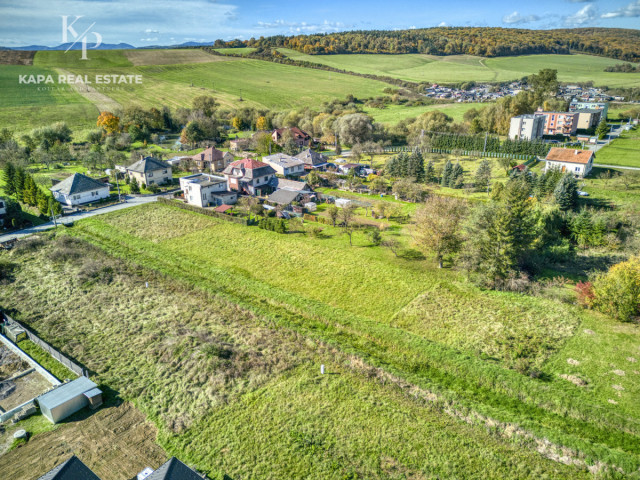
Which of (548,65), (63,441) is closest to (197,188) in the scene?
(63,441)

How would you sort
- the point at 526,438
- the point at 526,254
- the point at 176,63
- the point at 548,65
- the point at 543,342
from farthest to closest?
the point at 548,65
the point at 176,63
the point at 526,254
the point at 543,342
the point at 526,438

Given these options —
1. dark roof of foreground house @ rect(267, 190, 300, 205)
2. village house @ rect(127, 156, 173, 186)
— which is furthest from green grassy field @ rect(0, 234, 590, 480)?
village house @ rect(127, 156, 173, 186)

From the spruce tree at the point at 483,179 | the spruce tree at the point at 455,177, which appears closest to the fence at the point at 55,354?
the spruce tree at the point at 455,177

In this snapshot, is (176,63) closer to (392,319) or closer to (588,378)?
(392,319)

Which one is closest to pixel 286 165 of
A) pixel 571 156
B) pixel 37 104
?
pixel 571 156

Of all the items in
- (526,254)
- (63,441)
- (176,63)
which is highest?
(176,63)

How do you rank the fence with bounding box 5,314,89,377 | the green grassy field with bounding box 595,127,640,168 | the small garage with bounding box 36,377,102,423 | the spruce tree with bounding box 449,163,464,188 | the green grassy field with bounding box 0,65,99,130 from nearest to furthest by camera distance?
1. the small garage with bounding box 36,377,102,423
2. the fence with bounding box 5,314,89,377
3. the spruce tree with bounding box 449,163,464,188
4. the green grassy field with bounding box 595,127,640,168
5. the green grassy field with bounding box 0,65,99,130

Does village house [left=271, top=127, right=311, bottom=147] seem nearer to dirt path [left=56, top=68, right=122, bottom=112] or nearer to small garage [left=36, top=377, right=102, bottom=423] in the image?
dirt path [left=56, top=68, right=122, bottom=112]
